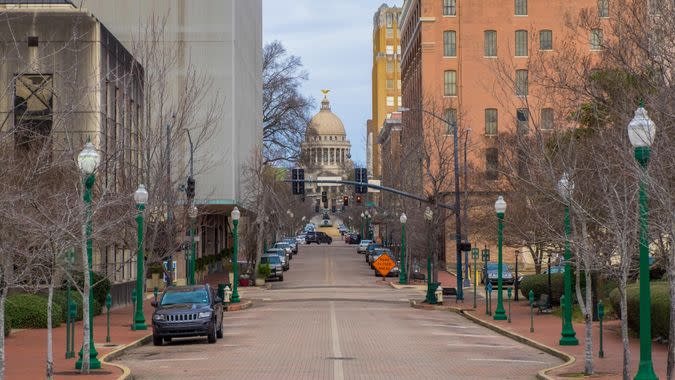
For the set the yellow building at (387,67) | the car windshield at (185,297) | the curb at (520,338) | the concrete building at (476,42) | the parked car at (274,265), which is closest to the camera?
the curb at (520,338)

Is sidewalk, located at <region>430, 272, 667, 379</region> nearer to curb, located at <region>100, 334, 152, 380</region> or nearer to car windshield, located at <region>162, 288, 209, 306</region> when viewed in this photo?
curb, located at <region>100, 334, 152, 380</region>

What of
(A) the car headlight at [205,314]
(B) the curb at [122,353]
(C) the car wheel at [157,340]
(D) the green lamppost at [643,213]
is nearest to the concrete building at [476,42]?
(B) the curb at [122,353]

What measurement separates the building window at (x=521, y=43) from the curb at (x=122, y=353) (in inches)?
2447

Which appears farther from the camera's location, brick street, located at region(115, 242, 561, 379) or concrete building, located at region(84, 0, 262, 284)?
concrete building, located at region(84, 0, 262, 284)

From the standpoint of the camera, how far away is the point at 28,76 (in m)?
44.2

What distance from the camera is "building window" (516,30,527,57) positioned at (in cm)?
8975

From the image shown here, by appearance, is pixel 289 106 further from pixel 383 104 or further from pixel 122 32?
pixel 383 104

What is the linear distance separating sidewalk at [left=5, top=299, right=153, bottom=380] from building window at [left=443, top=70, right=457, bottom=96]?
54.0m

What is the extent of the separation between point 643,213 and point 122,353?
14.8 meters

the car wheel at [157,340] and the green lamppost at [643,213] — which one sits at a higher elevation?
the green lamppost at [643,213]

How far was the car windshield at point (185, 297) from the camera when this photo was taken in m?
30.5

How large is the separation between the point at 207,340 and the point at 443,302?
1998cm

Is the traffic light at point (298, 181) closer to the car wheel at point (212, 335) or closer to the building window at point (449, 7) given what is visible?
the car wheel at point (212, 335)

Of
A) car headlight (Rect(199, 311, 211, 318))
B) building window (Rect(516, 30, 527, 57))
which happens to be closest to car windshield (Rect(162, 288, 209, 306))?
car headlight (Rect(199, 311, 211, 318))
